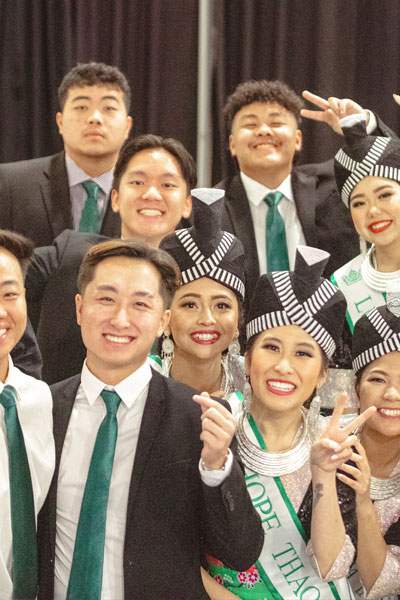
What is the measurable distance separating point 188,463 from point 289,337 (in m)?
0.50

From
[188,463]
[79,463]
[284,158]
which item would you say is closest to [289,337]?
[188,463]

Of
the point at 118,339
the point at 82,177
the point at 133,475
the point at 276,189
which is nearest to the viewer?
the point at 133,475

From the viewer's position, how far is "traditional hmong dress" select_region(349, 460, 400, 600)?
2533 mm

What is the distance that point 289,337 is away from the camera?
8.60 ft

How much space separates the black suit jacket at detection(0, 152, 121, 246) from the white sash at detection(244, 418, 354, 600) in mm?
1446

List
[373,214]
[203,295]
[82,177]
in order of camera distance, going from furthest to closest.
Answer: [82,177] → [373,214] → [203,295]

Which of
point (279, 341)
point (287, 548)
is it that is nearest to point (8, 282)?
point (279, 341)

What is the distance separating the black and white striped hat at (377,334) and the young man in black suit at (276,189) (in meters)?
0.85

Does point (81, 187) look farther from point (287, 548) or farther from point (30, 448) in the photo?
point (287, 548)

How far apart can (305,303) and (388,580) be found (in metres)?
0.79

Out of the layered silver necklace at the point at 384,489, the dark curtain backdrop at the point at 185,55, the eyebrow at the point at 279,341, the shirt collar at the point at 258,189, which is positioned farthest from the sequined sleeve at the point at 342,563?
the dark curtain backdrop at the point at 185,55

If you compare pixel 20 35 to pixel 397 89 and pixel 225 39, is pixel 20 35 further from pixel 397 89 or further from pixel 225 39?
pixel 397 89

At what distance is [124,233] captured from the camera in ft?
11.0

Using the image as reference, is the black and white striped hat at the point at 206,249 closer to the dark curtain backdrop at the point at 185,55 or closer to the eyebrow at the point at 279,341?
the eyebrow at the point at 279,341
